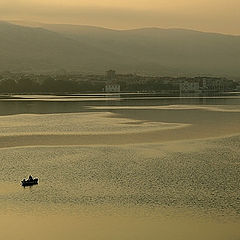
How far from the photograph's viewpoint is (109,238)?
61.9ft

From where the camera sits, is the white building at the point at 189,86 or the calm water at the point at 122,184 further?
the white building at the point at 189,86

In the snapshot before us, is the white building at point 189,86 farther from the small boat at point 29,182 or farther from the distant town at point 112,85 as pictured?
the small boat at point 29,182

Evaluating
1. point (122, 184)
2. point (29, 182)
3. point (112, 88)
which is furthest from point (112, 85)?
point (29, 182)

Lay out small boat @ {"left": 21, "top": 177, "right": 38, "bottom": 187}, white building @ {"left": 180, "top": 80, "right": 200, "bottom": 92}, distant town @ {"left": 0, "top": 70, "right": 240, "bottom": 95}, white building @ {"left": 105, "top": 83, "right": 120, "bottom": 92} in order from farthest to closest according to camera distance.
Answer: white building @ {"left": 180, "top": 80, "right": 200, "bottom": 92}, white building @ {"left": 105, "top": 83, "right": 120, "bottom": 92}, distant town @ {"left": 0, "top": 70, "right": 240, "bottom": 95}, small boat @ {"left": 21, "top": 177, "right": 38, "bottom": 187}

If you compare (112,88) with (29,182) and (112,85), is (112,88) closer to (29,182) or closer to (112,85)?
(112,85)

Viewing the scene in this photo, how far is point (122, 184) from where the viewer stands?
26328 millimetres

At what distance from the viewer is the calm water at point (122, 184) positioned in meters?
20.1

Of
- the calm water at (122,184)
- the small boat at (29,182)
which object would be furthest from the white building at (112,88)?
the small boat at (29,182)

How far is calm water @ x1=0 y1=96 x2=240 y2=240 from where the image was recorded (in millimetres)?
20125

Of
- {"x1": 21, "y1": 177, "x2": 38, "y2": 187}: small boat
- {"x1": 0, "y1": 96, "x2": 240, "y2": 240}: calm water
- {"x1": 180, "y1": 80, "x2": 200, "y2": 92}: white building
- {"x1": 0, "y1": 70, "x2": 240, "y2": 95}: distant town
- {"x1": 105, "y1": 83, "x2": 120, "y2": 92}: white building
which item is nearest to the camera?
{"x1": 0, "y1": 96, "x2": 240, "y2": 240}: calm water

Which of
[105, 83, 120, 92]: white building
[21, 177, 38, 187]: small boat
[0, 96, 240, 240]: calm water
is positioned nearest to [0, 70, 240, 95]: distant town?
[105, 83, 120, 92]: white building

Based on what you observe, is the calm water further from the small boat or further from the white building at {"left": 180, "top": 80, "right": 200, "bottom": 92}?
the white building at {"left": 180, "top": 80, "right": 200, "bottom": 92}

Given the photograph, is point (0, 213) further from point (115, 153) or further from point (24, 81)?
point (24, 81)

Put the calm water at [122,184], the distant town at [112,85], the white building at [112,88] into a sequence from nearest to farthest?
the calm water at [122,184]
the distant town at [112,85]
the white building at [112,88]
